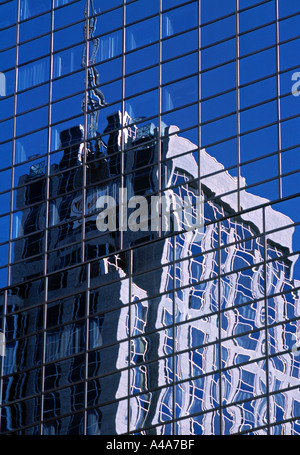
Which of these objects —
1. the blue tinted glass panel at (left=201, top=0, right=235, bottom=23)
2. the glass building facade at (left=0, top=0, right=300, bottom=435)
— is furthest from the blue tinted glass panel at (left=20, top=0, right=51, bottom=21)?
the blue tinted glass panel at (left=201, top=0, right=235, bottom=23)

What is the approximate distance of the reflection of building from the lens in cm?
6769

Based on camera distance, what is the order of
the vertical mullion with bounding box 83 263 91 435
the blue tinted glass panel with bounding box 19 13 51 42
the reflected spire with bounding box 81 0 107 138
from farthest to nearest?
1. the blue tinted glass panel with bounding box 19 13 51 42
2. the reflected spire with bounding box 81 0 107 138
3. the vertical mullion with bounding box 83 263 91 435

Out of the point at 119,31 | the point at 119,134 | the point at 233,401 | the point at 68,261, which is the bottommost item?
the point at 233,401

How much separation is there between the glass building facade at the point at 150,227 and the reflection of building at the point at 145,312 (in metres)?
0.08

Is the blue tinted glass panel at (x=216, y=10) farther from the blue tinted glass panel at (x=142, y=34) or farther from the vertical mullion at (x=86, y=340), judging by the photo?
the vertical mullion at (x=86, y=340)

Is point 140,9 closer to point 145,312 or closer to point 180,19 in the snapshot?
point 180,19

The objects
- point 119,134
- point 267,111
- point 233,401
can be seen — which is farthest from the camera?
point 119,134

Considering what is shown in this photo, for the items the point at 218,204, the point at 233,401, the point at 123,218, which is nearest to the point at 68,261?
the point at 123,218

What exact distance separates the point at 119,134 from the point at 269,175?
905cm

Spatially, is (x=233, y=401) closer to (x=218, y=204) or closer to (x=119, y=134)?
(x=218, y=204)

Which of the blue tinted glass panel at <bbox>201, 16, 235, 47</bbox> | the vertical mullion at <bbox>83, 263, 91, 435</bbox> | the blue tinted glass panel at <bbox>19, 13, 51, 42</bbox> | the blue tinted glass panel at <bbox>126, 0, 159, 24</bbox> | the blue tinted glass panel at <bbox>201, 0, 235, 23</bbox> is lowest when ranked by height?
the vertical mullion at <bbox>83, 263, 91, 435</bbox>

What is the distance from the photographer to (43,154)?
78625mm

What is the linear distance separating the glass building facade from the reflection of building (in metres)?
0.08

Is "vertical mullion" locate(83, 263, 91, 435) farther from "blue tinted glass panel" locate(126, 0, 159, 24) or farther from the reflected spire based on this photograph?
"blue tinted glass panel" locate(126, 0, 159, 24)
